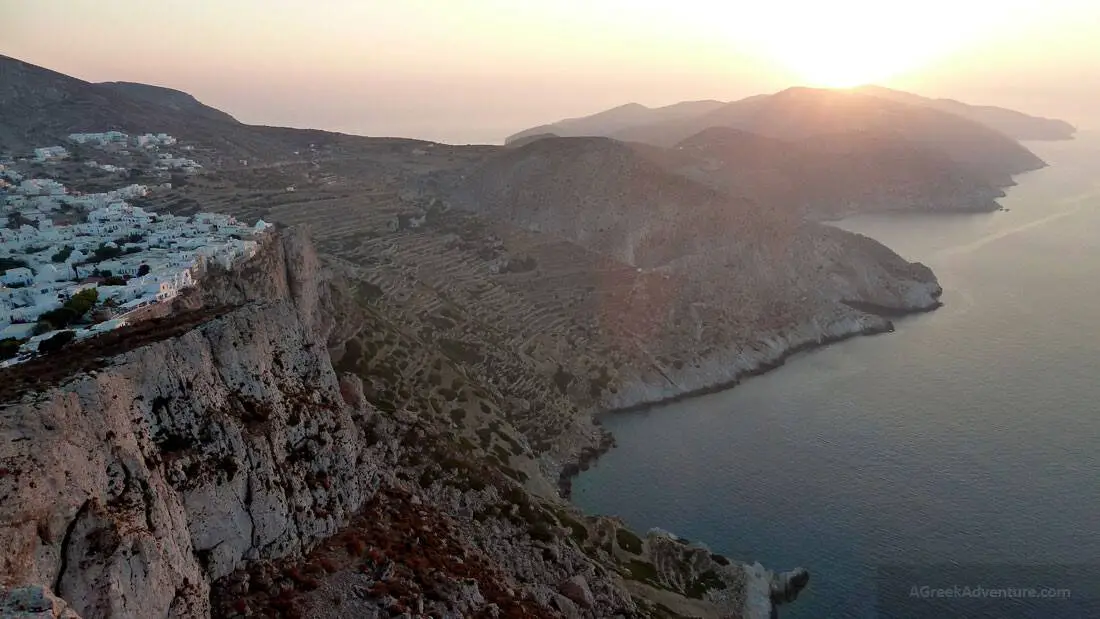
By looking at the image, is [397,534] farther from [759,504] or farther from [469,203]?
[469,203]

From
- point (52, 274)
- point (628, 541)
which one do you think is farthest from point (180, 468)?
point (628, 541)

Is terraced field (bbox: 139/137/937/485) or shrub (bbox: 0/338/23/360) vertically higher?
shrub (bbox: 0/338/23/360)

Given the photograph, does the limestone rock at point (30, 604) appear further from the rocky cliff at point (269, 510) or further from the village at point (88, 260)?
the village at point (88, 260)

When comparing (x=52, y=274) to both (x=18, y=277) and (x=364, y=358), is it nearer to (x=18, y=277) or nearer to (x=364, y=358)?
(x=18, y=277)

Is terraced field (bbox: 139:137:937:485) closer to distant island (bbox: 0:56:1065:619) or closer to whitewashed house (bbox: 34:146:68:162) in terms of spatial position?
distant island (bbox: 0:56:1065:619)

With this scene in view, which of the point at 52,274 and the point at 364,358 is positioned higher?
the point at 52,274

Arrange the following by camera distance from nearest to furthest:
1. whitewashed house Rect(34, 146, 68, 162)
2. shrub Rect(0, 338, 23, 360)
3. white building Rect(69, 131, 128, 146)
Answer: shrub Rect(0, 338, 23, 360)
whitewashed house Rect(34, 146, 68, 162)
white building Rect(69, 131, 128, 146)

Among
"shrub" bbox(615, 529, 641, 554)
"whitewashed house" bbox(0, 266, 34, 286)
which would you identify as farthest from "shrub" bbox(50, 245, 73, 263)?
"shrub" bbox(615, 529, 641, 554)

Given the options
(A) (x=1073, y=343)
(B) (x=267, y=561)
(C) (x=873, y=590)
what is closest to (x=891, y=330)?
(A) (x=1073, y=343)
